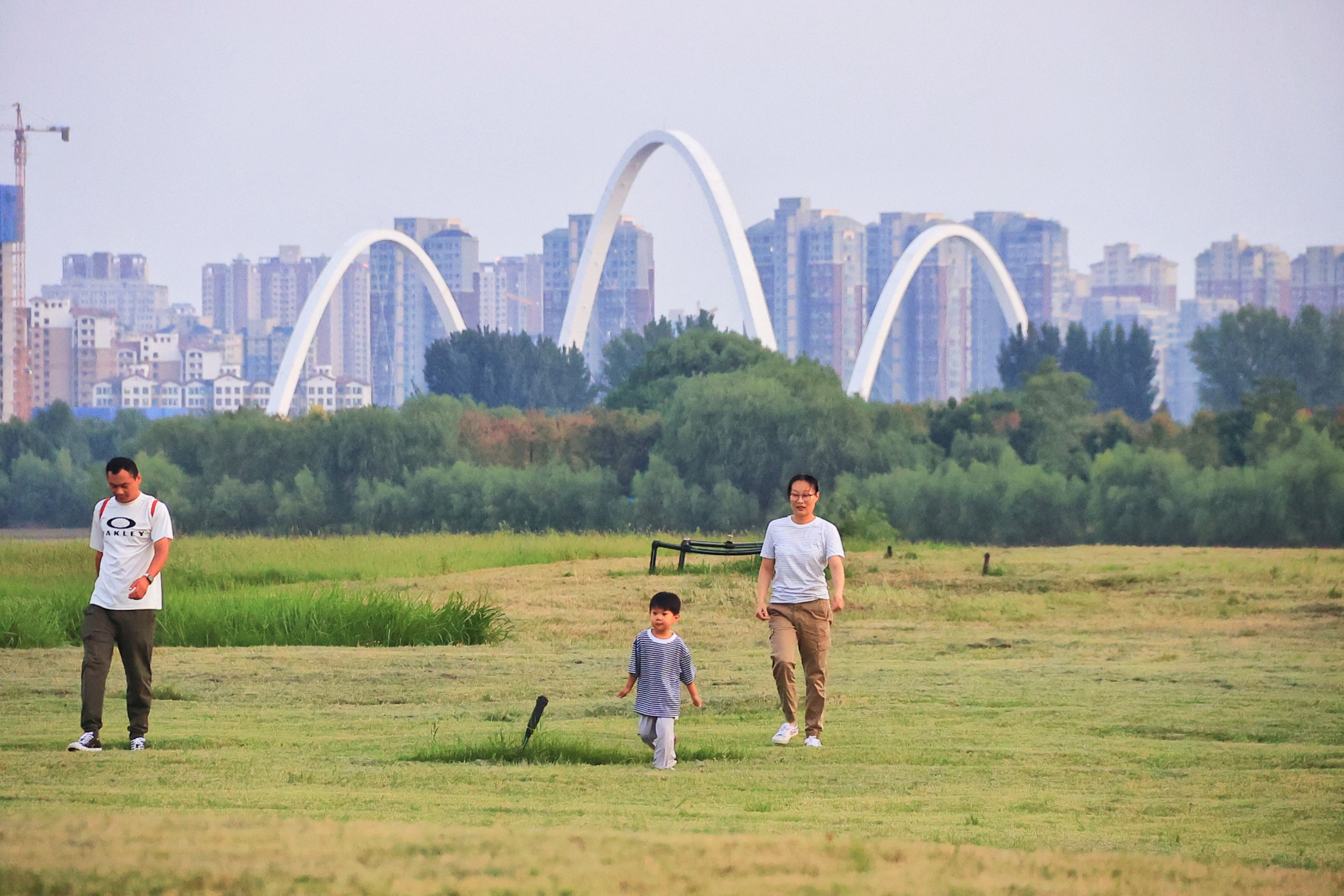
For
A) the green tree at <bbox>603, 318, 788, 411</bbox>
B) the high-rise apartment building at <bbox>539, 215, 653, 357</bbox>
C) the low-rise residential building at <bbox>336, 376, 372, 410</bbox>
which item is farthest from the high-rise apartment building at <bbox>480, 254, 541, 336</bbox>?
the green tree at <bbox>603, 318, 788, 411</bbox>

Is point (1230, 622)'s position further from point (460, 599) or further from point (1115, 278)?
point (1115, 278)

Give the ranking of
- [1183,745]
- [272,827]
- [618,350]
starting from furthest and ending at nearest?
[618,350] → [1183,745] → [272,827]

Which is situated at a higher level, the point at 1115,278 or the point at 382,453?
the point at 1115,278

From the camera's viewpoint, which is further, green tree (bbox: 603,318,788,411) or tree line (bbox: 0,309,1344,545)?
green tree (bbox: 603,318,788,411)

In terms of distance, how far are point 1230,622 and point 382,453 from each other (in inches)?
1251

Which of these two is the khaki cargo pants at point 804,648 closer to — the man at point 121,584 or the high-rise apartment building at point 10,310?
the man at point 121,584

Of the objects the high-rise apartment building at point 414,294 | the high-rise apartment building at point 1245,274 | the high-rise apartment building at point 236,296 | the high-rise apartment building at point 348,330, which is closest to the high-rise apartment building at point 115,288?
the high-rise apartment building at point 236,296

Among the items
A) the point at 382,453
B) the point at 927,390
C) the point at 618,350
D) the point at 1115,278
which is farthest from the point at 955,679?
the point at 1115,278

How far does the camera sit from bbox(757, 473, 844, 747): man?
27.2 feet

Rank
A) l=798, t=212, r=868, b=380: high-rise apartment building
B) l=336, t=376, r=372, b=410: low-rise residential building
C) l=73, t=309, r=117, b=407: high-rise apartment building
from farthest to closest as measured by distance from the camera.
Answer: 1. l=798, t=212, r=868, b=380: high-rise apartment building
2. l=73, t=309, r=117, b=407: high-rise apartment building
3. l=336, t=376, r=372, b=410: low-rise residential building

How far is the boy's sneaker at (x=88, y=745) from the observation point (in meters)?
7.75

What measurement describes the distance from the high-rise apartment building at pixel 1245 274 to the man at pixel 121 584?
384ft

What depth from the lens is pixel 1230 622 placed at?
16484 millimetres

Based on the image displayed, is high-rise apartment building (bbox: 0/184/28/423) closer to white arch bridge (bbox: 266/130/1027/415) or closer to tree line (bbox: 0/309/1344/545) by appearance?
white arch bridge (bbox: 266/130/1027/415)
